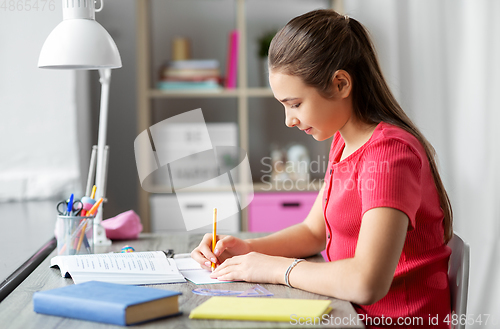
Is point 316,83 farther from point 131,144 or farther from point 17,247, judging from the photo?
point 131,144

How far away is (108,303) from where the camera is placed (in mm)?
730

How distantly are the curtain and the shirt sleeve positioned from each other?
0.95m

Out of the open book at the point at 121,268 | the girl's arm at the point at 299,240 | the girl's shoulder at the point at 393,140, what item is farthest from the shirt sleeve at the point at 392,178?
the open book at the point at 121,268

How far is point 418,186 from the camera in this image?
0.87m

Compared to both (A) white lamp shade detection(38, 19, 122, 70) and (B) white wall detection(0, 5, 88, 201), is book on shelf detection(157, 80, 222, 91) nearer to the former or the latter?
(B) white wall detection(0, 5, 88, 201)

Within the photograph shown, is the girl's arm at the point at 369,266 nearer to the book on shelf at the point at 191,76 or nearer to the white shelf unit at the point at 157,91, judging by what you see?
the white shelf unit at the point at 157,91

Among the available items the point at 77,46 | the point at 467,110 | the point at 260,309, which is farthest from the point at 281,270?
the point at 467,110

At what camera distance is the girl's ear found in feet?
3.19

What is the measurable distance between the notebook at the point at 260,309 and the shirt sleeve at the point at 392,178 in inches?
7.7

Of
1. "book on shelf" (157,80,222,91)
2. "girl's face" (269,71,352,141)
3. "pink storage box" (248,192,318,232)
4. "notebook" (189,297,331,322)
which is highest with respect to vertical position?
"girl's face" (269,71,352,141)

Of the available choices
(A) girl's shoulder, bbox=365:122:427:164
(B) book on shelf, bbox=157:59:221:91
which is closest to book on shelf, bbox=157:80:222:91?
(B) book on shelf, bbox=157:59:221:91

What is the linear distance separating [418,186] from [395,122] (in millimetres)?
170

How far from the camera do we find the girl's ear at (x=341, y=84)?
971 millimetres

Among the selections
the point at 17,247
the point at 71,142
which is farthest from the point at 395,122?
the point at 71,142
